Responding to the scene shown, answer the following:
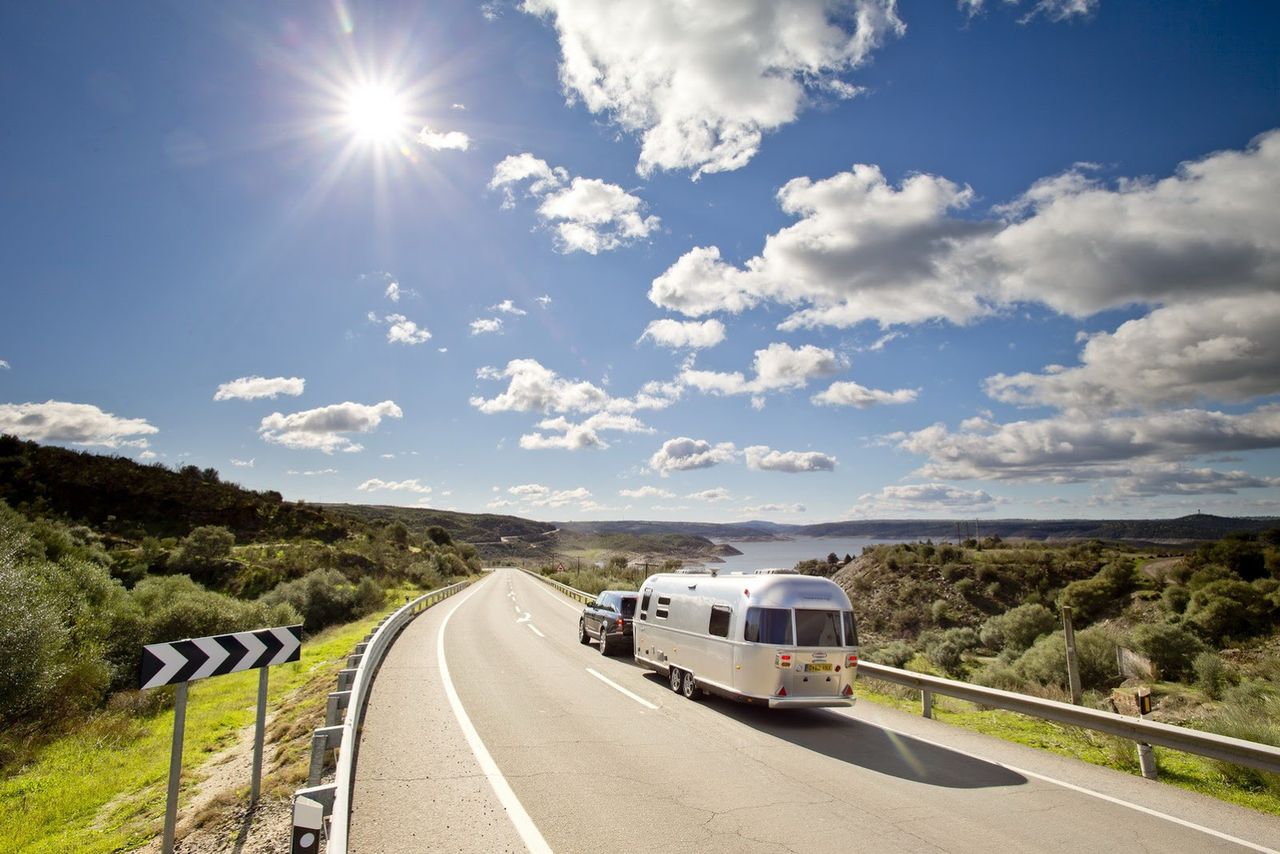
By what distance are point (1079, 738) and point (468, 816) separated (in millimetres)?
9064

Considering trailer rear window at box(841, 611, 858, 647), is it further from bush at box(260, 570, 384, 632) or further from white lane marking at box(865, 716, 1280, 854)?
bush at box(260, 570, 384, 632)

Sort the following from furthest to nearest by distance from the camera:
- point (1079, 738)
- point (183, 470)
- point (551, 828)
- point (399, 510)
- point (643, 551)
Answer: point (399, 510)
point (643, 551)
point (183, 470)
point (1079, 738)
point (551, 828)

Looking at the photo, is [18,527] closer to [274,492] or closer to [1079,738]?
[1079,738]

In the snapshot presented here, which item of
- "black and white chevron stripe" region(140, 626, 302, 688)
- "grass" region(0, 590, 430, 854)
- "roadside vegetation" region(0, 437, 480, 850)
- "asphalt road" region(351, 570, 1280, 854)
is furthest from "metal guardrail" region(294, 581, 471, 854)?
"roadside vegetation" region(0, 437, 480, 850)

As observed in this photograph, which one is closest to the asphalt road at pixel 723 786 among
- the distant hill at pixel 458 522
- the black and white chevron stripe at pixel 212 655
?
the black and white chevron stripe at pixel 212 655

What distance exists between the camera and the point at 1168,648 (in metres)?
16.7

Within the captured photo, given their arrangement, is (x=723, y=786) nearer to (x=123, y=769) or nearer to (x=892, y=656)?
(x=123, y=769)

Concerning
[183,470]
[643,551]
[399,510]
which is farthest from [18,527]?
[399,510]

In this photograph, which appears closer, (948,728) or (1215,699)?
(948,728)

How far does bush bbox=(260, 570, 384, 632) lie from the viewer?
100.0 ft

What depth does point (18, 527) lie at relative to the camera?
27.0 metres

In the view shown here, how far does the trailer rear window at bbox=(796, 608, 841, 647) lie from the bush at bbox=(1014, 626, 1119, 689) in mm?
9047

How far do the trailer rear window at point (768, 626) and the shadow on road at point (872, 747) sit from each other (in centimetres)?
135

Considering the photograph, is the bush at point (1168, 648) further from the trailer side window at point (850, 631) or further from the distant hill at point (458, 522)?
the distant hill at point (458, 522)
